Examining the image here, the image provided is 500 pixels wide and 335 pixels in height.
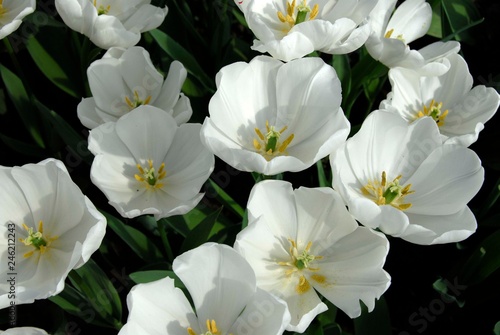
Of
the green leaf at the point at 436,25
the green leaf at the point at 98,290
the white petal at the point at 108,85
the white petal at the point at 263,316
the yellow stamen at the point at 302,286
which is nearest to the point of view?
the white petal at the point at 263,316

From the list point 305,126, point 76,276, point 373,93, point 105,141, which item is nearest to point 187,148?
point 105,141

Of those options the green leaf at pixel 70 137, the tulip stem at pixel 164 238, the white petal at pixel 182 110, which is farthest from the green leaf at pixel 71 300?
the white petal at pixel 182 110

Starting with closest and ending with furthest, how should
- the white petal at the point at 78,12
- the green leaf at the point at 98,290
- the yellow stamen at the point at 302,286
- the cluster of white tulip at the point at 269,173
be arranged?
the cluster of white tulip at the point at 269,173 → the yellow stamen at the point at 302,286 → the green leaf at the point at 98,290 → the white petal at the point at 78,12

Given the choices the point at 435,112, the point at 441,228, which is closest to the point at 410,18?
the point at 435,112

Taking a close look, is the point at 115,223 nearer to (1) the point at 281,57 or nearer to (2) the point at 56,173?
(2) the point at 56,173

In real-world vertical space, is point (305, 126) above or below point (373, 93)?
above

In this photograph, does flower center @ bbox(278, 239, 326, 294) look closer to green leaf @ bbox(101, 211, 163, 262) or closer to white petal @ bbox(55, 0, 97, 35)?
green leaf @ bbox(101, 211, 163, 262)

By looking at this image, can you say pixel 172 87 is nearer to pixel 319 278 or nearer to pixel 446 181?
pixel 319 278

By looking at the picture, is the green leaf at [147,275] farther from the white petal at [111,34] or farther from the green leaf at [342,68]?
the green leaf at [342,68]

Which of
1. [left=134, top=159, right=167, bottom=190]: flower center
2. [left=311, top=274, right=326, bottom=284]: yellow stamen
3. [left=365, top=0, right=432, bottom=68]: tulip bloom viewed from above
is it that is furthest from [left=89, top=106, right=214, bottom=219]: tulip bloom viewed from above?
[left=365, top=0, right=432, bottom=68]: tulip bloom viewed from above
